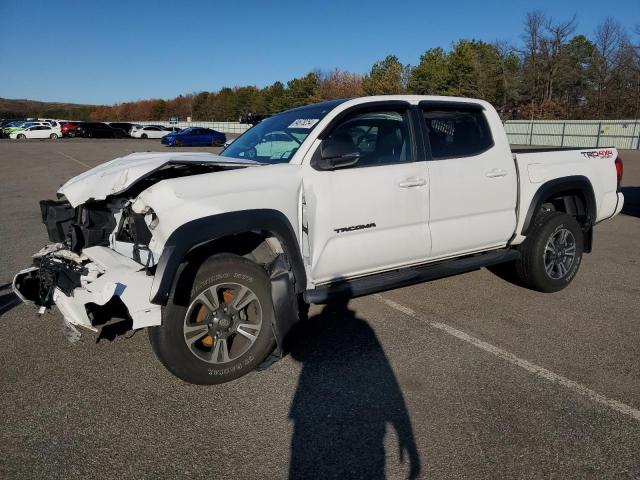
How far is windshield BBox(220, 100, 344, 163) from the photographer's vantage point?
394 cm

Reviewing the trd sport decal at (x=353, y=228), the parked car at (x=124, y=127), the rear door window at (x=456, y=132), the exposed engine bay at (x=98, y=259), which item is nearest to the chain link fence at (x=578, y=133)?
the rear door window at (x=456, y=132)

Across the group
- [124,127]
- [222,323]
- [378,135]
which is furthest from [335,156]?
[124,127]

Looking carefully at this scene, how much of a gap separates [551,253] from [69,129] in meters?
52.1

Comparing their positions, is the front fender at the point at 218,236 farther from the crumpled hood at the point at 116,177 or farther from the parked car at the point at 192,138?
the parked car at the point at 192,138

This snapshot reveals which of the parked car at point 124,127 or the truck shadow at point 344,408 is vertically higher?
the parked car at point 124,127

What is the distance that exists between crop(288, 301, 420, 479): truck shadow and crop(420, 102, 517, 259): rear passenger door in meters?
1.13

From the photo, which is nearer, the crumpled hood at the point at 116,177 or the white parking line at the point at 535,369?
the white parking line at the point at 535,369

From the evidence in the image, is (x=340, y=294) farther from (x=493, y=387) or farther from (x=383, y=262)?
(x=493, y=387)

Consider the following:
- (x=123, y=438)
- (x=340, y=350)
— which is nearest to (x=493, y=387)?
(x=340, y=350)

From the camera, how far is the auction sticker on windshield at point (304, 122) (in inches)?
156

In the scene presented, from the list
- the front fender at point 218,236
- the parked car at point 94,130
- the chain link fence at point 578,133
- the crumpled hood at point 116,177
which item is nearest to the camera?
the front fender at point 218,236

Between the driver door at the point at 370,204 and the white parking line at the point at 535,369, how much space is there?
2.15 ft

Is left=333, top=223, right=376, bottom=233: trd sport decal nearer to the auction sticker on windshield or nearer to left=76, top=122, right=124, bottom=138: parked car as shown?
the auction sticker on windshield

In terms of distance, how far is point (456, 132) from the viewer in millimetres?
4582
